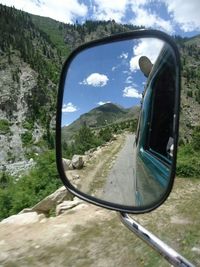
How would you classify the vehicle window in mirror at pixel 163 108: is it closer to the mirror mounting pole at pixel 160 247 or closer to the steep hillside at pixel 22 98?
the mirror mounting pole at pixel 160 247

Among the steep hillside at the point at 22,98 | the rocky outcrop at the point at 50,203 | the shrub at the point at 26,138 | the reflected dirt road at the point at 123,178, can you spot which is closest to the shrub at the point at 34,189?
the rocky outcrop at the point at 50,203

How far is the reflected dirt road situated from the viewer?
6.02ft

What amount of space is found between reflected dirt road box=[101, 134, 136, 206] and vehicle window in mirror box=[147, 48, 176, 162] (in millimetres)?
122

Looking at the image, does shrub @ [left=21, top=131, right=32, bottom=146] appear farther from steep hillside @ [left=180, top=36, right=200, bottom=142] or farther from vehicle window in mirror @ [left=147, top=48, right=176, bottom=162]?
vehicle window in mirror @ [left=147, top=48, right=176, bottom=162]

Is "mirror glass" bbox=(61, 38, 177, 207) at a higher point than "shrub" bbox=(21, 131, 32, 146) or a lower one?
higher

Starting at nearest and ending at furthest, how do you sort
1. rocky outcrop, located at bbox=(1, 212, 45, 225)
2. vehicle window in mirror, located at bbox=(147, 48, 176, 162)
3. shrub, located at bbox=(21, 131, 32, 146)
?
vehicle window in mirror, located at bbox=(147, 48, 176, 162) < rocky outcrop, located at bbox=(1, 212, 45, 225) < shrub, located at bbox=(21, 131, 32, 146)

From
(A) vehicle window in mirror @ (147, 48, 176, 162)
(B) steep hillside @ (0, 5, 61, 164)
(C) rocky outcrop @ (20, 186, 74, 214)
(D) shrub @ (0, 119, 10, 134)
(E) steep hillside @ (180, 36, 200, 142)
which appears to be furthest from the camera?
(D) shrub @ (0, 119, 10, 134)

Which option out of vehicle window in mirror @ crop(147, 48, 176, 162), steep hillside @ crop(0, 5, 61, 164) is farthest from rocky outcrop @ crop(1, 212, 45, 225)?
steep hillside @ crop(0, 5, 61, 164)

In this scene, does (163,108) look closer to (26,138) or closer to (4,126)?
(26,138)

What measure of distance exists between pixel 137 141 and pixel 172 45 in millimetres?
539

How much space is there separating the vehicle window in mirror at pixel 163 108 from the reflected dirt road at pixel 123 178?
0.12 m

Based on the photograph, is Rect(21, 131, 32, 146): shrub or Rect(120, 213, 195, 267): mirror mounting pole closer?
Rect(120, 213, 195, 267): mirror mounting pole

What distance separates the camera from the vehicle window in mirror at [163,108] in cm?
149

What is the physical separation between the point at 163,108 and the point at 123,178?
0.46 meters
